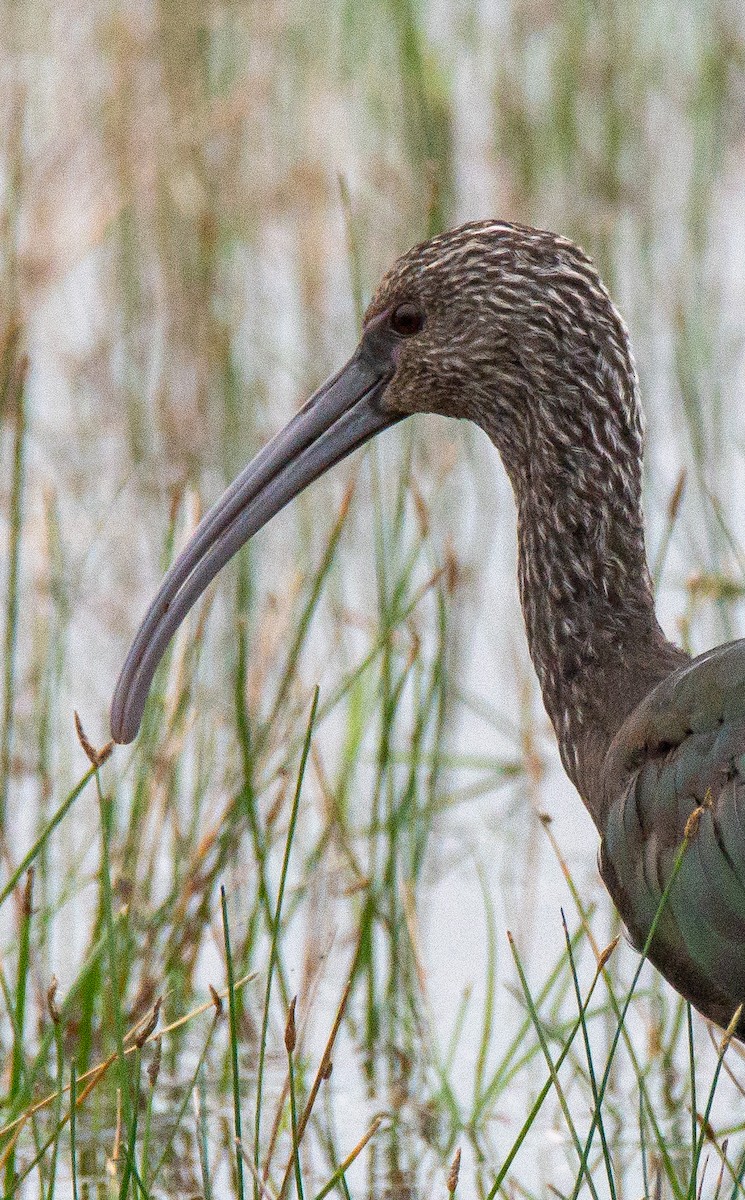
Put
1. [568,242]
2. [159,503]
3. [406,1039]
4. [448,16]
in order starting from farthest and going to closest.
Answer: [448,16], [159,503], [406,1039], [568,242]

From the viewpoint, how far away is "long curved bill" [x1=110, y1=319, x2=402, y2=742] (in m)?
3.87

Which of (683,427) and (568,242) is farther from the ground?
(683,427)

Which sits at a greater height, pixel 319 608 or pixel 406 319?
pixel 319 608

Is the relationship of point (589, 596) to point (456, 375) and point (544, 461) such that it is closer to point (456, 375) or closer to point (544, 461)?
point (544, 461)

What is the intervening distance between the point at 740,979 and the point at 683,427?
400cm

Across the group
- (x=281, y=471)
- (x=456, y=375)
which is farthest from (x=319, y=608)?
(x=456, y=375)

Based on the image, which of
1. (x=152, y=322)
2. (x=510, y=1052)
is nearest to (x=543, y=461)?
(x=510, y=1052)

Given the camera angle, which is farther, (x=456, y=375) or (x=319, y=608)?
(x=319, y=608)

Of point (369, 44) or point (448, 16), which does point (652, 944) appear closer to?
point (369, 44)

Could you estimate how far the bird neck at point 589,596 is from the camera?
3.79 meters

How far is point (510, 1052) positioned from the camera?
164 inches

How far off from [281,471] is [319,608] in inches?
105

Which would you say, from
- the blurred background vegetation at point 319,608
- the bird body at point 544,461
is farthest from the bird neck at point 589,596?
the blurred background vegetation at point 319,608

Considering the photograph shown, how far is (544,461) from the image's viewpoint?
3844 millimetres
